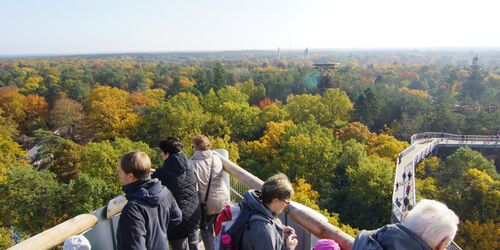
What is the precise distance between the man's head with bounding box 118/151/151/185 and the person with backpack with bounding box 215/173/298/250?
886mm

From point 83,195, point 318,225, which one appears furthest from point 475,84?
point 318,225

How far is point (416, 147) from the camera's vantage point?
35.9 meters

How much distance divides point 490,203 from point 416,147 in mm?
11327

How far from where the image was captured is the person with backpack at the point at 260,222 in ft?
8.98

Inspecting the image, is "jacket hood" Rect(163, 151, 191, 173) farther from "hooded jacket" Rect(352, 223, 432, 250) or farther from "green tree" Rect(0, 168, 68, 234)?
"green tree" Rect(0, 168, 68, 234)

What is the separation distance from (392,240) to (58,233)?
103 inches

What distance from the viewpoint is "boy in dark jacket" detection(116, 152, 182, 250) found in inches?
115

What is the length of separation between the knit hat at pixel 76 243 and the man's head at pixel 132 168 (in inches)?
22.3

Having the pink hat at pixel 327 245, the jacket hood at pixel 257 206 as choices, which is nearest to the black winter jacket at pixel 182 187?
the jacket hood at pixel 257 206

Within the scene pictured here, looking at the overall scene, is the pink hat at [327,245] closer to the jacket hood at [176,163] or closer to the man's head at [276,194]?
the man's head at [276,194]

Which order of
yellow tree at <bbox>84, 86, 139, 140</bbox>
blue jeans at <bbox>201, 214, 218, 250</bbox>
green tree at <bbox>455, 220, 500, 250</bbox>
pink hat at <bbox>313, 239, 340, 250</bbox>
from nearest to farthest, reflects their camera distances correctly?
pink hat at <bbox>313, 239, 340, 250</bbox> → blue jeans at <bbox>201, 214, 218, 250</bbox> → green tree at <bbox>455, 220, 500, 250</bbox> → yellow tree at <bbox>84, 86, 139, 140</bbox>

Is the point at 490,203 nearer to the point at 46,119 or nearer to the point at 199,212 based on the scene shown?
the point at 199,212

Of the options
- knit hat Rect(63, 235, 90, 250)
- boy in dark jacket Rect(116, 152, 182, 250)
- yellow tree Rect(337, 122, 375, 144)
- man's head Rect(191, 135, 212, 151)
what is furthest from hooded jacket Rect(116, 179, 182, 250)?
yellow tree Rect(337, 122, 375, 144)

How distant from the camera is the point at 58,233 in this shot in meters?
3.00
